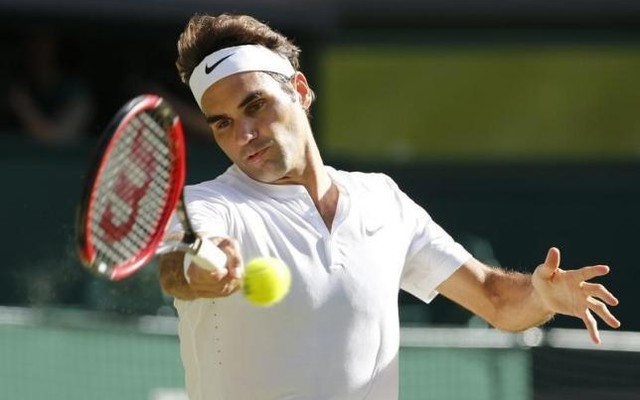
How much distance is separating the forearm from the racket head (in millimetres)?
51

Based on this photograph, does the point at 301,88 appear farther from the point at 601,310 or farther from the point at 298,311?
the point at 601,310

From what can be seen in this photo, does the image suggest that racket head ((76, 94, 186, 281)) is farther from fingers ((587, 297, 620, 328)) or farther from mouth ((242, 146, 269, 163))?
fingers ((587, 297, 620, 328))

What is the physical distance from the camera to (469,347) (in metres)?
6.55

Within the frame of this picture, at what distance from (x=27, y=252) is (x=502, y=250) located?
8.96 feet

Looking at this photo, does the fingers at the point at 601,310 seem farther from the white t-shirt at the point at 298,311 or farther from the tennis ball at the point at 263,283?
the tennis ball at the point at 263,283

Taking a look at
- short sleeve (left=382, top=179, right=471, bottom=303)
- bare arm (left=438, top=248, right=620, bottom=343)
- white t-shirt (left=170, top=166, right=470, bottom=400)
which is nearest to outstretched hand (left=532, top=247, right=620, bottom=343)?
bare arm (left=438, top=248, right=620, bottom=343)

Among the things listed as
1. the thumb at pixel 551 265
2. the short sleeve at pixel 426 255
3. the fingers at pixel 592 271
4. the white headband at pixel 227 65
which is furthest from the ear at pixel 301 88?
the fingers at pixel 592 271

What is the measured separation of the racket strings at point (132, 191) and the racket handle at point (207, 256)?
22cm

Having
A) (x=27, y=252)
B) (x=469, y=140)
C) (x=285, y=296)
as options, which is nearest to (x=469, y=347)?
(x=285, y=296)

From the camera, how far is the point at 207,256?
12.7 feet

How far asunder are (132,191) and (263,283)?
1.48 feet

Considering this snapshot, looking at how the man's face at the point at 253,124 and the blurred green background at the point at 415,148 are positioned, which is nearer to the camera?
the man's face at the point at 253,124

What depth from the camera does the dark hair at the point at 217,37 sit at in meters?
4.66

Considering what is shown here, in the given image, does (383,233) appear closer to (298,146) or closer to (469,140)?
(298,146)
